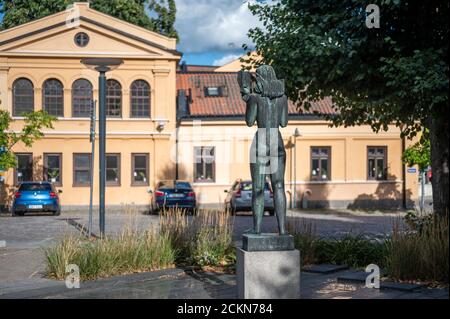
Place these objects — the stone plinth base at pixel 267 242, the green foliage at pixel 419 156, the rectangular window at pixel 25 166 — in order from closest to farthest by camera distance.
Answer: the stone plinth base at pixel 267 242, the green foliage at pixel 419 156, the rectangular window at pixel 25 166

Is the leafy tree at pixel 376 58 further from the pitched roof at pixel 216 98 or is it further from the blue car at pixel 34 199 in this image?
the pitched roof at pixel 216 98

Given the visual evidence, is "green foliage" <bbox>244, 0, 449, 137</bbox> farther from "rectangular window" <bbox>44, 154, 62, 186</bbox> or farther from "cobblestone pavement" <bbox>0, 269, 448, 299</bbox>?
"rectangular window" <bbox>44, 154, 62, 186</bbox>

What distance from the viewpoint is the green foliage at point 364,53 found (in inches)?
430

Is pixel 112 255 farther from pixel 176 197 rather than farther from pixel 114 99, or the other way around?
pixel 114 99

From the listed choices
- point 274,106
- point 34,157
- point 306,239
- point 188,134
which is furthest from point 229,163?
point 274,106

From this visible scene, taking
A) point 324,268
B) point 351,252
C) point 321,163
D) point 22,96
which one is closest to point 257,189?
point 324,268

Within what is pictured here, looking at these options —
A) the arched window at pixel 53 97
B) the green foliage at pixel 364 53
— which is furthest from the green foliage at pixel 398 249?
the arched window at pixel 53 97

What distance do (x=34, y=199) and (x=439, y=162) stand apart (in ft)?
63.2

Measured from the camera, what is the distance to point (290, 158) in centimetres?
3553

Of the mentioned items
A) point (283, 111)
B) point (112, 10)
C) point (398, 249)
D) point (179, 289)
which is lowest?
point (179, 289)

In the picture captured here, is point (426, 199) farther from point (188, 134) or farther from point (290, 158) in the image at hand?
point (188, 134)

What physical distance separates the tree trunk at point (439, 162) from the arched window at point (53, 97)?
81.6 ft

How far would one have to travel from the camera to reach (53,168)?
34.0 meters

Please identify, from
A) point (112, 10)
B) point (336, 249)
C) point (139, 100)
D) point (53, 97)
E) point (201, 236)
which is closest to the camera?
point (336, 249)
